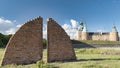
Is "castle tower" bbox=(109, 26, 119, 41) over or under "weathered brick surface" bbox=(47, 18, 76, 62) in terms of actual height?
over

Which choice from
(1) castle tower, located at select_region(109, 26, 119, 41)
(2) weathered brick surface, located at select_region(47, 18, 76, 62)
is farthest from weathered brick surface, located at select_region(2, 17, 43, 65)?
(1) castle tower, located at select_region(109, 26, 119, 41)

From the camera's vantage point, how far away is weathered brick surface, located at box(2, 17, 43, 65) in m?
22.1

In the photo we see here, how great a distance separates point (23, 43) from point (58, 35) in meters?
4.01

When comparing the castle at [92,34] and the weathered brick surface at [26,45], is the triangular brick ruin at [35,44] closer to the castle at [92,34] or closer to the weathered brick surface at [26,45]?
the weathered brick surface at [26,45]

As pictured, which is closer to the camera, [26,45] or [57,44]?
[26,45]

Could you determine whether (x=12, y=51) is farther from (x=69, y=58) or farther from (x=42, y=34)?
(x=69, y=58)

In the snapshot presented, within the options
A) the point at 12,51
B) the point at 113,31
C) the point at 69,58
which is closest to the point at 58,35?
the point at 69,58

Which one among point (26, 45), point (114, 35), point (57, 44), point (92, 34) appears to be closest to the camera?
point (26, 45)

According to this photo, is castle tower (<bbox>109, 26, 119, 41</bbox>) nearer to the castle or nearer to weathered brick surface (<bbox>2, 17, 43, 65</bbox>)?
the castle

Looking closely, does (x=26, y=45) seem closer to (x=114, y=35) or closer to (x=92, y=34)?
(x=114, y=35)

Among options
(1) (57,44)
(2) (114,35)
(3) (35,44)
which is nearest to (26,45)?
(3) (35,44)

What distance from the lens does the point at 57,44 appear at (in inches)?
975

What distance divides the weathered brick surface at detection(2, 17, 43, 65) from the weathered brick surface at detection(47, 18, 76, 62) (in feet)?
3.44

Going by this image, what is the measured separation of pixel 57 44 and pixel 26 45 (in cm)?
342
